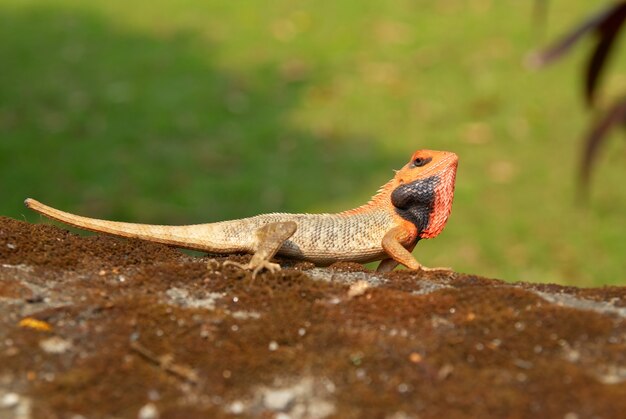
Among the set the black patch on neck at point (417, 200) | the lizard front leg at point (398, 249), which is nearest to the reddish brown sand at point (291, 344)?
the lizard front leg at point (398, 249)

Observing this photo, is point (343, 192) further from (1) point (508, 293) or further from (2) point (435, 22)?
(1) point (508, 293)

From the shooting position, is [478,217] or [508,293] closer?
[508,293]

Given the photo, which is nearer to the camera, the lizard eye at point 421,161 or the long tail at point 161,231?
the long tail at point 161,231

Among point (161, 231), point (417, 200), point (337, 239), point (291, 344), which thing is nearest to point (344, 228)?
point (337, 239)

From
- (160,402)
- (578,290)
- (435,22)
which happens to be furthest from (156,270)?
(435,22)

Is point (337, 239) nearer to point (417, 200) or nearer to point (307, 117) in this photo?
point (417, 200)

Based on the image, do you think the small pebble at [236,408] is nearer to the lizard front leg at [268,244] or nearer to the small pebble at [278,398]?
the small pebble at [278,398]
